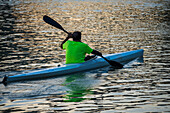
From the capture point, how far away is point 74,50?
12.0 metres

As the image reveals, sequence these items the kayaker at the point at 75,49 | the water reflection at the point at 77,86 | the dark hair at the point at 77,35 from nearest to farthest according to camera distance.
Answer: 1. the water reflection at the point at 77,86
2. the dark hair at the point at 77,35
3. the kayaker at the point at 75,49

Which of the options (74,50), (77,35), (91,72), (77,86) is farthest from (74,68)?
(77,86)

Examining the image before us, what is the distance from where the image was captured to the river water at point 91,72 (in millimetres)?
8742

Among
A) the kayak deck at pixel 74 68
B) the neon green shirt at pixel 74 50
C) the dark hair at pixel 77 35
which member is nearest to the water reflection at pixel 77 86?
the kayak deck at pixel 74 68

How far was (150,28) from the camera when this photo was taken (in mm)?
23562

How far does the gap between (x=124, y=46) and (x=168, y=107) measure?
9.27 meters

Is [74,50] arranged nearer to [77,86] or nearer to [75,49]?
[75,49]

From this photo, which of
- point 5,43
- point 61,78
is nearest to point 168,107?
point 61,78

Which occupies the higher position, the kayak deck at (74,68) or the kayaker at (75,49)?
the kayaker at (75,49)

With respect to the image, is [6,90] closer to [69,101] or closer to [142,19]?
[69,101]

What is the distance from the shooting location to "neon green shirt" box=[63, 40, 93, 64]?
39.3ft

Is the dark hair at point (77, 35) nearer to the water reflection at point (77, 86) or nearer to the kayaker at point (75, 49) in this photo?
the kayaker at point (75, 49)

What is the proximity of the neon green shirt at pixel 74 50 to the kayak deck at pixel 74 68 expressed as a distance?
0.23m

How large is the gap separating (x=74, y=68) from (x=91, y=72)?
2.50 ft
